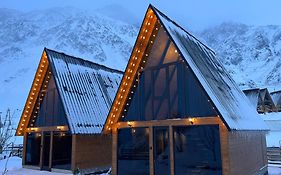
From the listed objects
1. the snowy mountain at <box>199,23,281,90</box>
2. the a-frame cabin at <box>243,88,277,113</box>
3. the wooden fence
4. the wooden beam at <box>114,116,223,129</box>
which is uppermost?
the snowy mountain at <box>199,23,281,90</box>

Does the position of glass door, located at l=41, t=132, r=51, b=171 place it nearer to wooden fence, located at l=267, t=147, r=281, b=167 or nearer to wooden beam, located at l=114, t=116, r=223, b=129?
wooden beam, located at l=114, t=116, r=223, b=129

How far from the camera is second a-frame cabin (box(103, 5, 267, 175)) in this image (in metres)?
10.4

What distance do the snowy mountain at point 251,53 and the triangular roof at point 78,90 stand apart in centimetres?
6125

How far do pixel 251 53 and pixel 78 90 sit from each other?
11767 cm

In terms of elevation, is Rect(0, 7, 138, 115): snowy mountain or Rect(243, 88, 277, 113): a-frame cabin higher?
Rect(0, 7, 138, 115): snowy mountain

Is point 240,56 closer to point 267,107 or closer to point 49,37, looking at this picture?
point 49,37

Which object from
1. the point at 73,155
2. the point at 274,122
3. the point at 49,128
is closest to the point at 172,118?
the point at 73,155

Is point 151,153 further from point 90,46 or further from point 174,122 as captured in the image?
point 90,46

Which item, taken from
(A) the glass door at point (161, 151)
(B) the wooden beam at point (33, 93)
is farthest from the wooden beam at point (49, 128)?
(A) the glass door at point (161, 151)

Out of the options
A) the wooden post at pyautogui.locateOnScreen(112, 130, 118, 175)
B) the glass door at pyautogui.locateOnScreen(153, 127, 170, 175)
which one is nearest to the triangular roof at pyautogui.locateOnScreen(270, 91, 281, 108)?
the wooden post at pyautogui.locateOnScreen(112, 130, 118, 175)

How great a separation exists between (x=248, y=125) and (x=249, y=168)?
1.91m

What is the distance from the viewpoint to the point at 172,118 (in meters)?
11.6

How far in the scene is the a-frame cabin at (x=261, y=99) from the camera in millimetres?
37675

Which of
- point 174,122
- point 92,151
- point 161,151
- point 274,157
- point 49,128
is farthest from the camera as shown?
point 274,157
